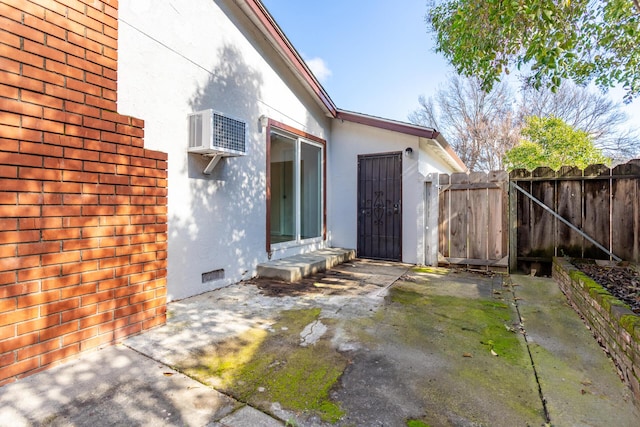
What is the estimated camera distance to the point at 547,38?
4.14m

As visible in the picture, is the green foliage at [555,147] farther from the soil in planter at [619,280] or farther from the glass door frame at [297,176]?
the glass door frame at [297,176]

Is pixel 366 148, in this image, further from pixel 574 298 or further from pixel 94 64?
pixel 94 64

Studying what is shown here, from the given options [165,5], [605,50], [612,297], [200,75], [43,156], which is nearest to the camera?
[43,156]

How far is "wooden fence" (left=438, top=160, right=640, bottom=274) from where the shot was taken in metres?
4.86

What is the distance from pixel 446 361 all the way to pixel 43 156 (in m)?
3.26

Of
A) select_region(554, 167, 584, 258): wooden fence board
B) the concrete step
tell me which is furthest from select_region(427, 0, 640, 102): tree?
the concrete step

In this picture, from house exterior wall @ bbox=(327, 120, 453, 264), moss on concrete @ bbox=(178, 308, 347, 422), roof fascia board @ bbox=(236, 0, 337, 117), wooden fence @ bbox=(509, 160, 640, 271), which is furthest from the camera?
house exterior wall @ bbox=(327, 120, 453, 264)

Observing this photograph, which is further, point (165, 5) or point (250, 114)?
point (250, 114)

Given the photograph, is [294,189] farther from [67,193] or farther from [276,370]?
[276,370]

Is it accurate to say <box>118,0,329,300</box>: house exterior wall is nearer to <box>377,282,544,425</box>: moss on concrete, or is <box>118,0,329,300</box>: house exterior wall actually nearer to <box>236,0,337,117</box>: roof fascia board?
<box>236,0,337,117</box>: roof fascia board

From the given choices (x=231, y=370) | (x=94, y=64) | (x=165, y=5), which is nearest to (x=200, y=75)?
(x=165, y=5)

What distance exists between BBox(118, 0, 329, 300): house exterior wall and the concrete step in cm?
22

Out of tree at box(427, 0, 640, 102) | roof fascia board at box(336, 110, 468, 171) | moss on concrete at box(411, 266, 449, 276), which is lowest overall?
moss on concrete at box(411, 266, 449, 276)

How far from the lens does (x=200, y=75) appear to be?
14.0 feet
